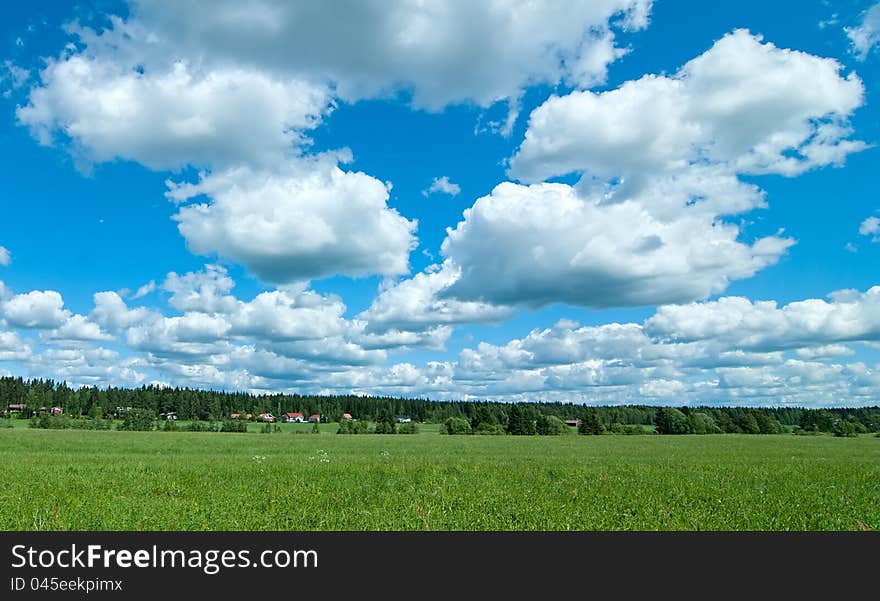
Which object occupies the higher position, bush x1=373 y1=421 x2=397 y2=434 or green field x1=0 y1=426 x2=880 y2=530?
green field x1=0 y1=426 x2=880 y2=530

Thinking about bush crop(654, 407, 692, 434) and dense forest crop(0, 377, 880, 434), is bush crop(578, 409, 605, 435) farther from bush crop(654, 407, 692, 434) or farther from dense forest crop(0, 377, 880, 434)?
bush crop(654, 407, 692, 434)

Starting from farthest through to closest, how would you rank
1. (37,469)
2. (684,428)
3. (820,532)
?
(684,428), (37,469), (820,532)

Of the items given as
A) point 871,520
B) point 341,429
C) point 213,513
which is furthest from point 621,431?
Answer: point 213,513

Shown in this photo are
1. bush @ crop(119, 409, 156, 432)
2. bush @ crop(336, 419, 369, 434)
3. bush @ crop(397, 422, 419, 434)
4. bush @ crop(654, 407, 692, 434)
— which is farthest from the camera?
bush @ crop(654, 407, 692, 434)

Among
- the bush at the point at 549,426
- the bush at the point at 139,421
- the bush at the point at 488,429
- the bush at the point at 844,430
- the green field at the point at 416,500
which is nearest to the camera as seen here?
the green field at the point at 416,500

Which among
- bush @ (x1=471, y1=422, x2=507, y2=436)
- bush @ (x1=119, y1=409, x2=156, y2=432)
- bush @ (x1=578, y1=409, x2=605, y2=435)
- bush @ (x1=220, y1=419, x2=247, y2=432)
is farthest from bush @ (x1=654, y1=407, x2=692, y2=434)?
bush @ (x1=119, y1=409, x2=156, y2=432)

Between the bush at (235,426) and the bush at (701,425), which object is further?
the bush at (701,425)

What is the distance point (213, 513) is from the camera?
1677 centimetres

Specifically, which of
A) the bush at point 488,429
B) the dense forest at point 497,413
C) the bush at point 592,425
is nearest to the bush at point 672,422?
the dense forest at point 497,413

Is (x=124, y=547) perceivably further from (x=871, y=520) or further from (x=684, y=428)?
(x=684, y=428)

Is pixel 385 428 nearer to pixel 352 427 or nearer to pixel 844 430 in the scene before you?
pixel 352 427

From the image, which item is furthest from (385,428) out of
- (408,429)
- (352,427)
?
(352,427)

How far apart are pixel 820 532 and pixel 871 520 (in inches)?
130

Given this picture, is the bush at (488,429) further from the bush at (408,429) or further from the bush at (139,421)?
the bush at (139,421)
